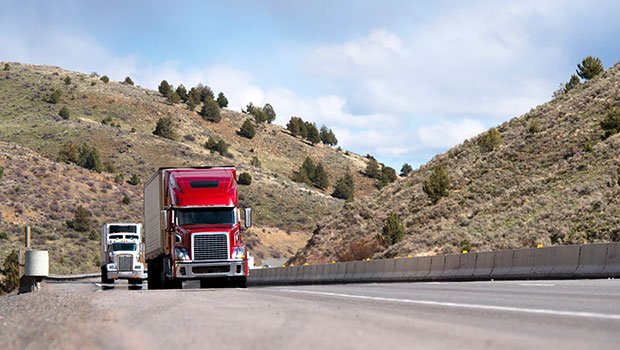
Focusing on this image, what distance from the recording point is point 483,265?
3253 centimetres

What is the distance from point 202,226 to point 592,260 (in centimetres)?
1134

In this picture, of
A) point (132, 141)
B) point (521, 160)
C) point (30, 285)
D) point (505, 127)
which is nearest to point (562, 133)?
point (521, 160)

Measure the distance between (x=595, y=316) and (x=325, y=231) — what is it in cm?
5967

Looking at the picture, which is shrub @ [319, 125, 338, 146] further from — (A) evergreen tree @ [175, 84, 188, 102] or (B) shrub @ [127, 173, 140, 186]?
(B) shrub @ [127, 173, 140, 186]

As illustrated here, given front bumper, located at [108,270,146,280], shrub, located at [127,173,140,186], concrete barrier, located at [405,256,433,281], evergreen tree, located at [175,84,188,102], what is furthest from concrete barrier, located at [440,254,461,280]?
evergreen tree, located at [175,84,188,102]

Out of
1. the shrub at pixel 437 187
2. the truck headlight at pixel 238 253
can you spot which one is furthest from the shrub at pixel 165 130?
the truck headlight at pixel 238 253

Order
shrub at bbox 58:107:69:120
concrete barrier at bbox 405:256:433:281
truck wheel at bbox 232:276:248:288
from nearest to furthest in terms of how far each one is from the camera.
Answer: truck wheel at bbox 232:276:248:288, concrete barrier at bbox 405:256:433:281, shrub at bbox 58:107:69:120

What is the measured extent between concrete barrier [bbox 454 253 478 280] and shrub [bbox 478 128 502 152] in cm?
4127

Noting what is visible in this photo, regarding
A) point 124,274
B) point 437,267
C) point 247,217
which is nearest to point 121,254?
point 124,274

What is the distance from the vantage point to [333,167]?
154 m

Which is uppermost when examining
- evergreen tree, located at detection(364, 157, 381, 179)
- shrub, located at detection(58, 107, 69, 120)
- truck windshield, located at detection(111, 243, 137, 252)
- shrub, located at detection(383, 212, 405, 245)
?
shrub, located at detection(58, 107, 69, 120)

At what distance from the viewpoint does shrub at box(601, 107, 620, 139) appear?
206 ft

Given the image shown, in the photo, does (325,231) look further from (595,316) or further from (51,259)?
(595,316)

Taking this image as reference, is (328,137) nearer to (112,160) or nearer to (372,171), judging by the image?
(372,171)
